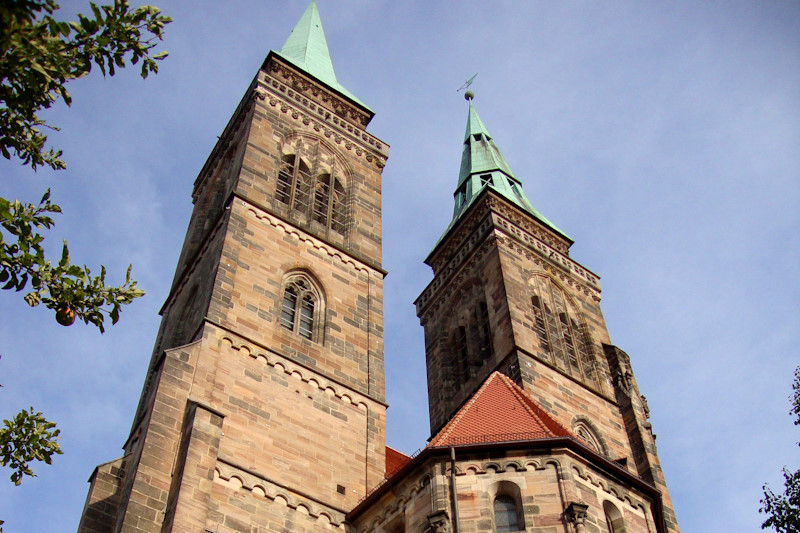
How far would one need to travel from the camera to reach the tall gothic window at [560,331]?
2422 cm

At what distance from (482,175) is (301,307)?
16.4 meters

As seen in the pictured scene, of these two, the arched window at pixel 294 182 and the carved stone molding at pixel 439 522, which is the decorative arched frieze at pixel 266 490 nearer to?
the carved stone molding at pixel 439 522

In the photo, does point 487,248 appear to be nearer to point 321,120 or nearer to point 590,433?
point 321,120

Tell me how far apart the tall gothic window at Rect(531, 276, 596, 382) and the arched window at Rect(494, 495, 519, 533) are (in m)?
10.9

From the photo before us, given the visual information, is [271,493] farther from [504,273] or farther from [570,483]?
[504,273]

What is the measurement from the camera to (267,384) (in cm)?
1597

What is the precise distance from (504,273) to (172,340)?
10.9 meters

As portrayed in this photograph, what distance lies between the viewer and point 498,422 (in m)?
14.8

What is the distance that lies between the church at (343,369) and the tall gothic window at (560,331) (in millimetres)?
89

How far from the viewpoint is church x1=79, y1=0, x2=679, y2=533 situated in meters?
13.0

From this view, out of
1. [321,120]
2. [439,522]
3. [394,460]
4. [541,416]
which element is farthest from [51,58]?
[321,120]

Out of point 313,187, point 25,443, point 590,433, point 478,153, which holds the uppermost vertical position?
point 478,153

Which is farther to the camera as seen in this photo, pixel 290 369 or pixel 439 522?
pixel 290 369

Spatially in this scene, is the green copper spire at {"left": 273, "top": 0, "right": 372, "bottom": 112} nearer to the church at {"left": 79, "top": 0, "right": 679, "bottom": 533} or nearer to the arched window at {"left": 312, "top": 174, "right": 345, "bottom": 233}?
the church at {"left": 79, "top": 0, "right": 679, "bottom": 533}
